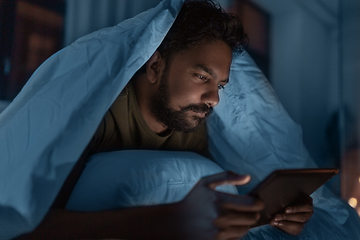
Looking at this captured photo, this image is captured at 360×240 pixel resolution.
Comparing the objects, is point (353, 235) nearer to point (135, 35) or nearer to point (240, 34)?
point (240, 34)

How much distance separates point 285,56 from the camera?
1570 millimetres

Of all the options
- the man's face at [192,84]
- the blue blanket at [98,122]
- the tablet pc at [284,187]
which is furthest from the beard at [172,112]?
the tablet pc at [284,187]

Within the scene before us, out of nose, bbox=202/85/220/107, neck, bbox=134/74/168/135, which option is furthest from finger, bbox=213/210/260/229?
neck, bbox=134/74/168/135

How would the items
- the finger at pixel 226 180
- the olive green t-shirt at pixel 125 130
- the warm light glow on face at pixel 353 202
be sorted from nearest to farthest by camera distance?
the finger at pixel 226 180 < the olive green t-shirt at pixel 125 130 < the warm light glow on face at pixel 353 202

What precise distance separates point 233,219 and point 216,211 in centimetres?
3

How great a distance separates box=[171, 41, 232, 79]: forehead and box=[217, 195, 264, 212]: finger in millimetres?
464

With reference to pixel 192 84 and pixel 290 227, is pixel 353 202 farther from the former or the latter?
pixel 192 84

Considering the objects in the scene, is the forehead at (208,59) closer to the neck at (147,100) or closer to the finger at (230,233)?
the neck at (147,100)

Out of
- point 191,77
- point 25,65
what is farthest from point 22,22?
point 191,77

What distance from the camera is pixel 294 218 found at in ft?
2.29

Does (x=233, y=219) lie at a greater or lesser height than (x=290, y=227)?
greater

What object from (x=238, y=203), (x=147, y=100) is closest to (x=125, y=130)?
(x=147, y=100)

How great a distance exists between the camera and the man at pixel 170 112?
0.50 meters

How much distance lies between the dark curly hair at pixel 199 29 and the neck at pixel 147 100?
12 cm
